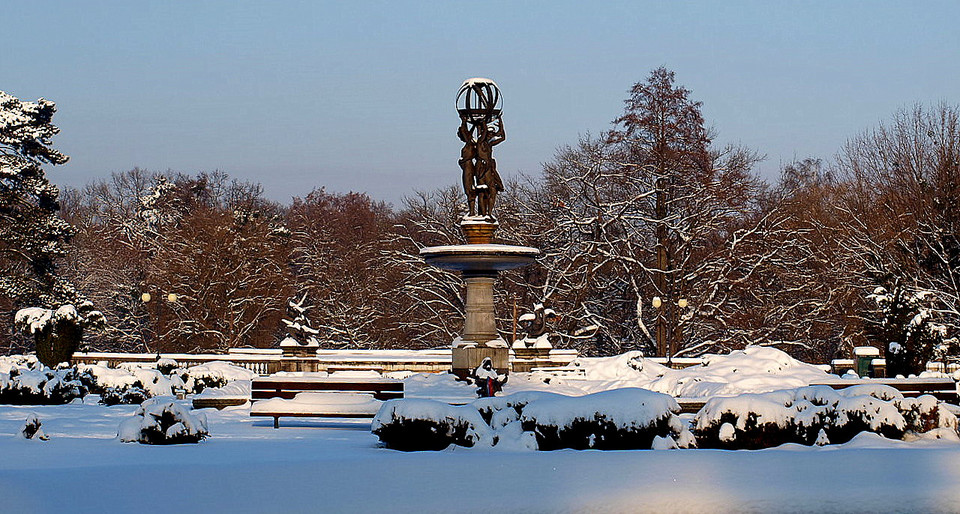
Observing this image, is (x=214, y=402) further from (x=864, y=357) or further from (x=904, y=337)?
(x=864, y=357)

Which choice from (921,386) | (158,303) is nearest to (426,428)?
(921,386)

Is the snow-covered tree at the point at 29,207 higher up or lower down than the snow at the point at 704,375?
higher up

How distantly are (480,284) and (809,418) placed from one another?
14.3 meters

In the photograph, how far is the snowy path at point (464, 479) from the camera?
31.3 ft

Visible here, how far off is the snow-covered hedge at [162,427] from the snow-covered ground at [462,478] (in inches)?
7.1

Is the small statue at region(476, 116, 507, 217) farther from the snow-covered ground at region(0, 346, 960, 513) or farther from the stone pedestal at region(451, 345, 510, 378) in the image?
the snow-covered ground at region(0, 346, 960, 513)

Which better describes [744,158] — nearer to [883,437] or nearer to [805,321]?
[805,321]

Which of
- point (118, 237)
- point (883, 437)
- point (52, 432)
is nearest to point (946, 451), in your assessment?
point (883, 437)

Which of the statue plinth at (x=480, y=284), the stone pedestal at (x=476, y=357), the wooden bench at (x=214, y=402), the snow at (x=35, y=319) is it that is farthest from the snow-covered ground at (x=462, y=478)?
the snow at (x=35, y=319)

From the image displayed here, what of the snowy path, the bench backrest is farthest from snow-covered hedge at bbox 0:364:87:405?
the snowy path

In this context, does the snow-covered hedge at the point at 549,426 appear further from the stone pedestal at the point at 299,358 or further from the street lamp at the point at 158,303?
the street lamp at the point at 158,303

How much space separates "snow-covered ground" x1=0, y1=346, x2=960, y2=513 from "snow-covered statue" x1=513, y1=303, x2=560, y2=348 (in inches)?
750

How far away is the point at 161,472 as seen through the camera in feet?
32.8

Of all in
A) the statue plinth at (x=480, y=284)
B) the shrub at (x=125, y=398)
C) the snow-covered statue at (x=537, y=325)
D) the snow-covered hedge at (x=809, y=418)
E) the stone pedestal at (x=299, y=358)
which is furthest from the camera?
the snow-covered statue at (x=537, y=325)
